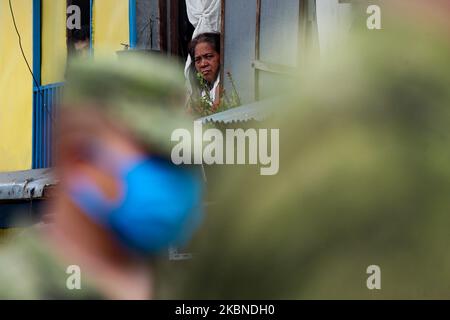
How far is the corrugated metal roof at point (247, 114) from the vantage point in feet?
19.6

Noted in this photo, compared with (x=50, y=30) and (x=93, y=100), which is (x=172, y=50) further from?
(x=50, y=30)

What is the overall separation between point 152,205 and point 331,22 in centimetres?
169

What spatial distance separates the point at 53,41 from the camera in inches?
375

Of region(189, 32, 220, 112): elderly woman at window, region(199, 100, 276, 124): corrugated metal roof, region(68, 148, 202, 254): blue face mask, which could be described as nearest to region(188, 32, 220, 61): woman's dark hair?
region(189, 32, 220, 112): elderly woman at window

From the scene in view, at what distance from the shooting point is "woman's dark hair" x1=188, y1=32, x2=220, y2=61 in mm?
7684

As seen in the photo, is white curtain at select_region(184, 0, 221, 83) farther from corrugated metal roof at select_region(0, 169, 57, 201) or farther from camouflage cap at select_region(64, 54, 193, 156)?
corrugated metal roof at select_region(0, 169, 57, 201)

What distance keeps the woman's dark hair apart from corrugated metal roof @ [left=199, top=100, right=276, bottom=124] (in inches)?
51.1

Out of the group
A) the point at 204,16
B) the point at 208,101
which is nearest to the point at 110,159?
the point at 208,101

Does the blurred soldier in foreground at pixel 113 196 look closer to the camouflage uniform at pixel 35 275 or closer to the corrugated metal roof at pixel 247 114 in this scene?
the camouflage uniform at pixel 35 275

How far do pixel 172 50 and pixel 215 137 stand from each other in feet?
5.94

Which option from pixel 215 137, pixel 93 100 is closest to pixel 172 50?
pixel 93 100

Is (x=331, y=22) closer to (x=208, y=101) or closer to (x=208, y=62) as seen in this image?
(x=208, y=101)

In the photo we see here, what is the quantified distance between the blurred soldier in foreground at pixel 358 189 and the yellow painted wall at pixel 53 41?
12.7 ft
